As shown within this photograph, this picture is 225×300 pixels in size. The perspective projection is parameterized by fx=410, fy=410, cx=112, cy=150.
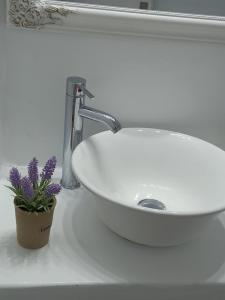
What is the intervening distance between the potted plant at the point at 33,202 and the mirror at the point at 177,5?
0.40 meters

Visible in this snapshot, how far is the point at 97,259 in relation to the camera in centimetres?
78

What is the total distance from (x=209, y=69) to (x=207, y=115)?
0.12m

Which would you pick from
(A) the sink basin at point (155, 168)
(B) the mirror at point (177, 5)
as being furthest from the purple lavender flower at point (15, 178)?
(B) the mirror at point (177, 5)

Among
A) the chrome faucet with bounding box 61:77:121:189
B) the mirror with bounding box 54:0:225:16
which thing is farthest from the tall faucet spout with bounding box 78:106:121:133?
the mirror with bounding box 54:0:225:16

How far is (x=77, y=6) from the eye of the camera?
0.90 meters

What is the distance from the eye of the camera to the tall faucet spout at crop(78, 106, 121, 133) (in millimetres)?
855

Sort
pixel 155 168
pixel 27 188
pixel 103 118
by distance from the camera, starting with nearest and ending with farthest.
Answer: pixel 27 188
pixel 103 118
pixel 155 168

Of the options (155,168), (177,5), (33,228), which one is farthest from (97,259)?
(177,5)

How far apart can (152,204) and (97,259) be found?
0.20 m

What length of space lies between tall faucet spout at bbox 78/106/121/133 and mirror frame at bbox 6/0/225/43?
19cm

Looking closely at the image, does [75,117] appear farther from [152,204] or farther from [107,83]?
[152,204]

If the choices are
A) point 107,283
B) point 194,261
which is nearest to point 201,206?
point 194,261

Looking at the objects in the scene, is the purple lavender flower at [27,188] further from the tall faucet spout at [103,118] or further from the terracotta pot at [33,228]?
the tall faucet spout at [103,118]

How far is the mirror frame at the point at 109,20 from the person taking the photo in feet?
2.92
